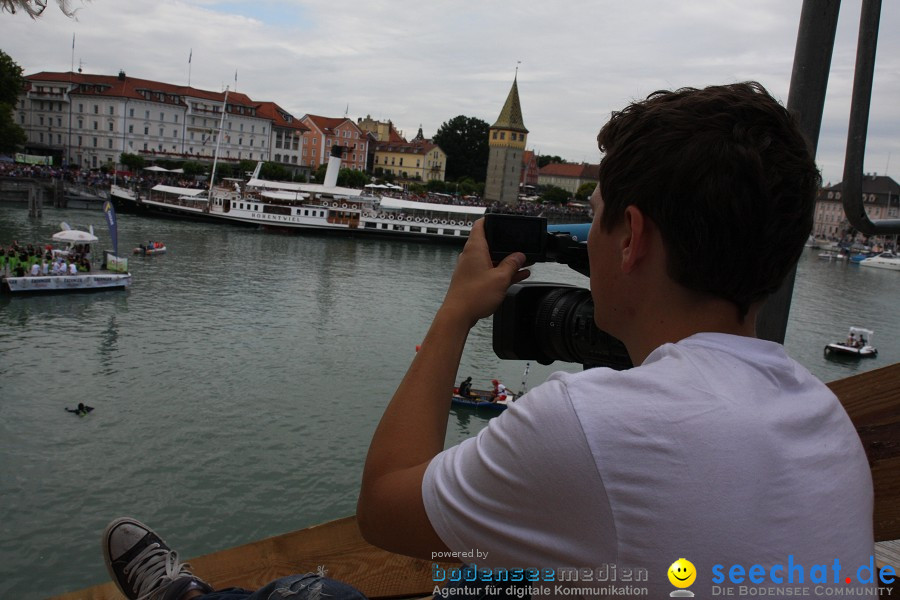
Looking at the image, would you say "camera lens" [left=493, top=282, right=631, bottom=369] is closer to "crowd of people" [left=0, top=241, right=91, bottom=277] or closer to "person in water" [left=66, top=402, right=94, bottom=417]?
"person in water" [left=66, top=402, right=94, bottom=417]

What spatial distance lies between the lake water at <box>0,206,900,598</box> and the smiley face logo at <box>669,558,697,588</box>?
7.26 meters

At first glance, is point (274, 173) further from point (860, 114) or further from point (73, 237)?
point (860, 114)

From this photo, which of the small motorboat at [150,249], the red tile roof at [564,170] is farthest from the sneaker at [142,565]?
the red tile roof at [564,170]

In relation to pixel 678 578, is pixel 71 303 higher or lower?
lower

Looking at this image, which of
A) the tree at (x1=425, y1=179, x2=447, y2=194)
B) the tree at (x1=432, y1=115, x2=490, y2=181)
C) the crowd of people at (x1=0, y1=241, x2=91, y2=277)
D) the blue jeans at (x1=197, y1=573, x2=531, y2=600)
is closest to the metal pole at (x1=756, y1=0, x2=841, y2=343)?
the blue jeans at (x1=197, y1=573, x2=531, y2=600)

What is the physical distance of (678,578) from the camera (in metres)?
0.56

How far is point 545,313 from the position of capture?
97 centimetres

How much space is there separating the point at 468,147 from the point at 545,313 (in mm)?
73164

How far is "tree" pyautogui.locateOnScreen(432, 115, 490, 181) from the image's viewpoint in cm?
7244

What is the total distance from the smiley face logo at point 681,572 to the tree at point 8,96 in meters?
47.7

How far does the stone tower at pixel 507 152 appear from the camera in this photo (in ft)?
218

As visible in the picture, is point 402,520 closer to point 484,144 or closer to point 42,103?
point 42,103

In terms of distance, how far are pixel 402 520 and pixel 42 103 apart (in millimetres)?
64524

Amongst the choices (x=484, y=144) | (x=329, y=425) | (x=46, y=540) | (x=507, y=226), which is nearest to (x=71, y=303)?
(x=329, y=425)
